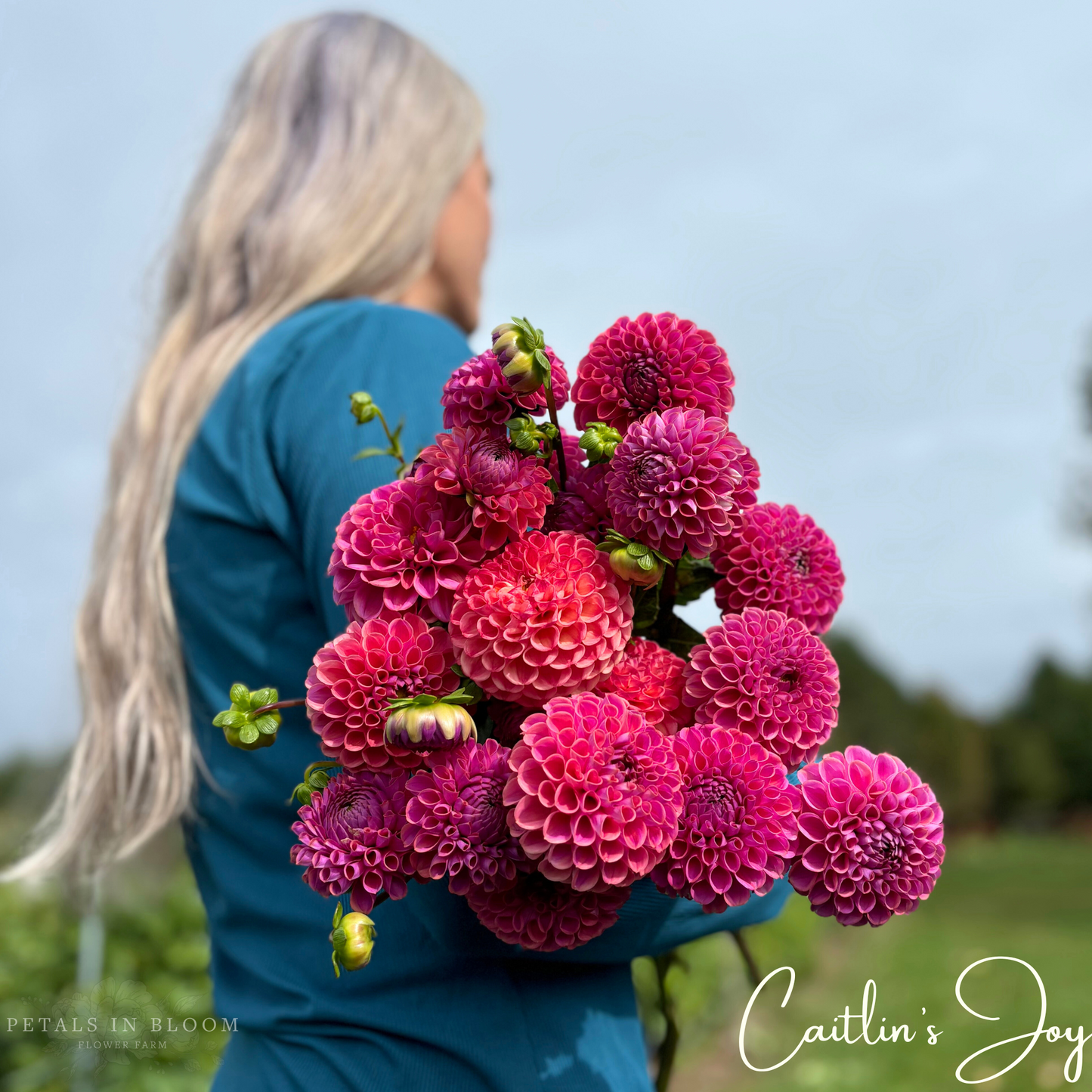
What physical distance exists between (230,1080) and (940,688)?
2216 cm

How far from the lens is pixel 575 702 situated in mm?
780

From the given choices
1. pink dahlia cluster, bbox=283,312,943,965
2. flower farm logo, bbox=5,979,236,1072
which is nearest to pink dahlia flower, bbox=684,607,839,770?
pink dahlia cluster, bbox=283,312,943,965

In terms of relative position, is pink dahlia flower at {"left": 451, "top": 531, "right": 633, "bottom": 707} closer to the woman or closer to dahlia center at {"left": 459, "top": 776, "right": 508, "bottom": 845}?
dahlia center at {"left": 459, "top": 776, "right": 508, "bottom": 845}

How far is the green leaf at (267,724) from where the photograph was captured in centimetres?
86

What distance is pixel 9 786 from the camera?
28.5ft

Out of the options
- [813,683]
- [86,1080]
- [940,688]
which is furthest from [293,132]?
[940,688]

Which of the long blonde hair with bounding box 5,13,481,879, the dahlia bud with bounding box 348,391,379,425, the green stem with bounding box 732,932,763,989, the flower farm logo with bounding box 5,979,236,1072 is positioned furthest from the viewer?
the flower farm logo with bounding box 5,979,236,1072

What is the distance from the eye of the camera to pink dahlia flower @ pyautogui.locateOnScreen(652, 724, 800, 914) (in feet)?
2.60

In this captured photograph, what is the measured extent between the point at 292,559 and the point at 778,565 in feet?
2.15

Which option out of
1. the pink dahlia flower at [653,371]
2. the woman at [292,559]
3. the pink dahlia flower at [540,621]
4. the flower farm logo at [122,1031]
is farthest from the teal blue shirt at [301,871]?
the flower farm logo at [122,1031]

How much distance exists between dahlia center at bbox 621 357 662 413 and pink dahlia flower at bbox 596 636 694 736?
0.21m

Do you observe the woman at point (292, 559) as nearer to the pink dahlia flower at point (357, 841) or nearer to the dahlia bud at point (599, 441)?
the pink dahlia flower at point (357, 841)

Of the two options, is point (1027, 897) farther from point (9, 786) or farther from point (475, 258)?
point (475, 258)

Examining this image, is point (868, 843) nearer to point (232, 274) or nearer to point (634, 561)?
point (634, 561)
